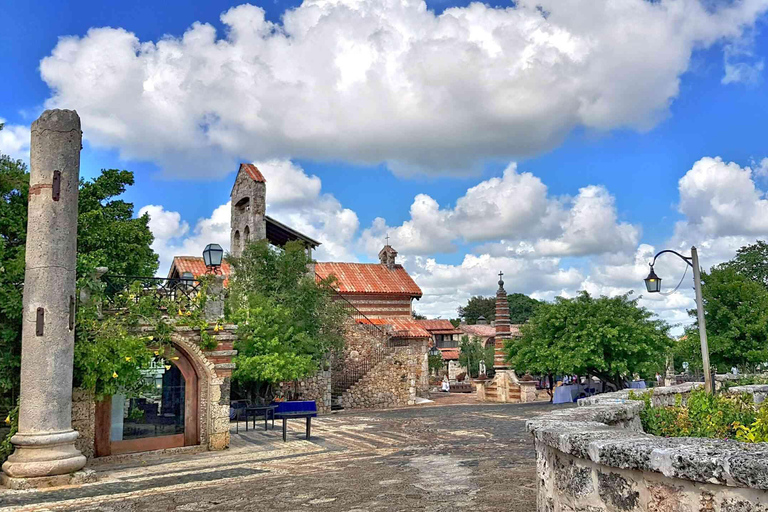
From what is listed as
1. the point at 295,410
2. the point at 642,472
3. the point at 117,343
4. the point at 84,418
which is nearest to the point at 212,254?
the point at 117,343

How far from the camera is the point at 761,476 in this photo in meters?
2.76

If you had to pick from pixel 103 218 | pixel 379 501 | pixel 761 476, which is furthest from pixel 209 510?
pixel 103 218

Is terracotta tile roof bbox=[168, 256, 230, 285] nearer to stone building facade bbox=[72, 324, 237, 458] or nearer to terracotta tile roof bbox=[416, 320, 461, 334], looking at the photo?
stone building facade bbox=[72, 324, 237, 458]

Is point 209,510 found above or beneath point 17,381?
beneath

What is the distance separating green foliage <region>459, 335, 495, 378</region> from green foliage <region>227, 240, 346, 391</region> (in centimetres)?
2286

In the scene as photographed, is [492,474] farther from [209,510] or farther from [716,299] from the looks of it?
[716,299]

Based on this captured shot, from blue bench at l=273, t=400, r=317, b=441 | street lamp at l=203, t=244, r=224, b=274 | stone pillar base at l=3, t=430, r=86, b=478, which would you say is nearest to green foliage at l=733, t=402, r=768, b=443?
stone pillar base at l=3, t=430, r=86, b=478

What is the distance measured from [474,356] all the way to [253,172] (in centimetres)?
2618

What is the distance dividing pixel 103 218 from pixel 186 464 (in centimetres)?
1177

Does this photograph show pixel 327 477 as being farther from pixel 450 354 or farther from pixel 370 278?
pixel 450 354

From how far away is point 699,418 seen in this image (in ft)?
21.5

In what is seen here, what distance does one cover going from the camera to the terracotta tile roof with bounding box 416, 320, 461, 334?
52562 millimetres

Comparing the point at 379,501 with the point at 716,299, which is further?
the point at 716,299

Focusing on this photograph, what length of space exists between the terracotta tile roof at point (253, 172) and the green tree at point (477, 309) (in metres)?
51.0
